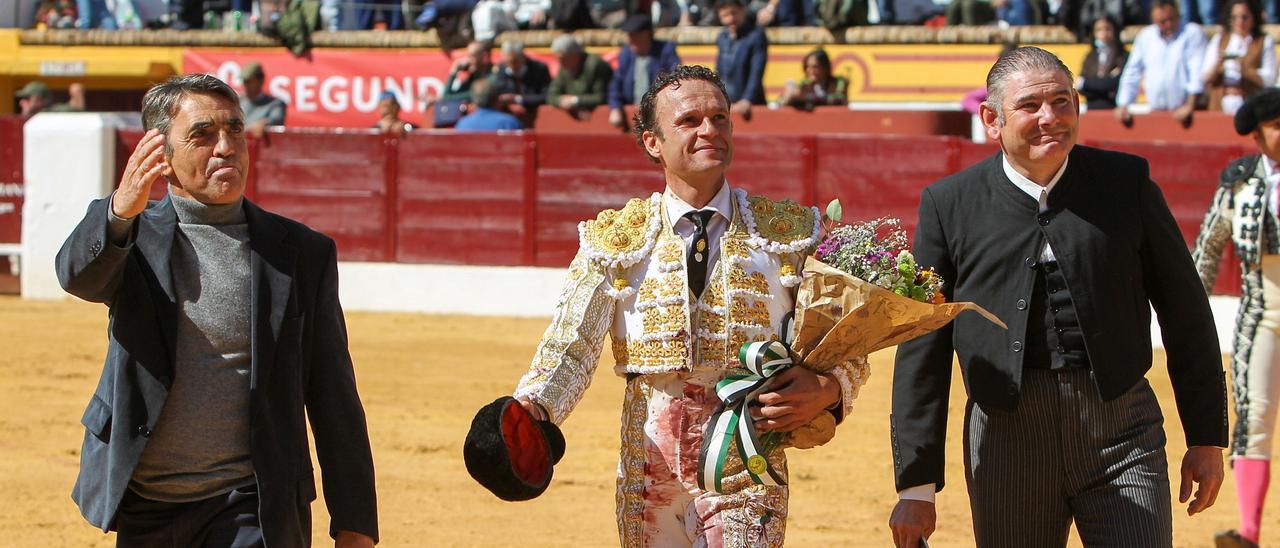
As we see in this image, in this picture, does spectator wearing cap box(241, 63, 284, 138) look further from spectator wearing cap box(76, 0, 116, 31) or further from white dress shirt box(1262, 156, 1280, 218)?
white dress shirt box(1262, 156, 1280, 218)

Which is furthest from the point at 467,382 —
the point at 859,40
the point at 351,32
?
the point at 351,32

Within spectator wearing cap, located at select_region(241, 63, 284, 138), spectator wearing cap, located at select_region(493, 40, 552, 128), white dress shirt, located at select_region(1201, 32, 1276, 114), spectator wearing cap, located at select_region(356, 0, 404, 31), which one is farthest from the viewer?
spectator wearing cap, located at select_region(356, 0, 404, 31)

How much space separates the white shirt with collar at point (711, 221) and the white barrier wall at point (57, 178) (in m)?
11.7

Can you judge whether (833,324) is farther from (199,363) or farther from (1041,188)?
(199,363)

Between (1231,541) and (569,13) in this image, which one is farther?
(569,13)

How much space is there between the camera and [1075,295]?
3.23 m

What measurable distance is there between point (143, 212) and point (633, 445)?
3.27ft

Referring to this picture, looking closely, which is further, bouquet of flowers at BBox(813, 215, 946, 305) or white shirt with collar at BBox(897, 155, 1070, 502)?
white shirt with collar at BBox(897, 155, 1070, 502)

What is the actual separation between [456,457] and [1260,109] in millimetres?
3772

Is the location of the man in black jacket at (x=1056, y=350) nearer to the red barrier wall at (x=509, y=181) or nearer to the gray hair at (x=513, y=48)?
the red barrier wall at (x=509, y=181)

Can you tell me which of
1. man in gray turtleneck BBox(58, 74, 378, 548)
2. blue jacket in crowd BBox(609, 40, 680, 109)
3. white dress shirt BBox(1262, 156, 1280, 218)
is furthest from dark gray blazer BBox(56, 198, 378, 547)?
blue jacket in crowd BBox(609, 40, 680, 109)

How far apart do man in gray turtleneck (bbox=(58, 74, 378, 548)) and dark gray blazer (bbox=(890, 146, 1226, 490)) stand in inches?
45.6

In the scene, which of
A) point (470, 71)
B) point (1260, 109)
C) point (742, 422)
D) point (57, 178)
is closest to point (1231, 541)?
point (1260, 109)

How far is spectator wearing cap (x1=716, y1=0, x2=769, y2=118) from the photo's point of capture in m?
12.7
